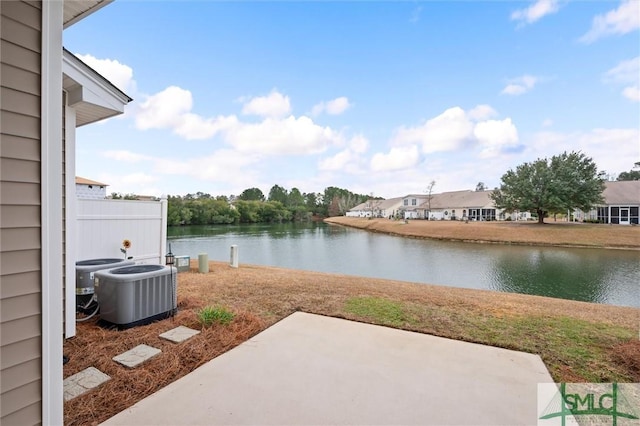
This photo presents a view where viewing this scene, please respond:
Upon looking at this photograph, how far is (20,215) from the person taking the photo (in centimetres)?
125

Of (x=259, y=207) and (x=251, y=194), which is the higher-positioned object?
(x=251, y=194)

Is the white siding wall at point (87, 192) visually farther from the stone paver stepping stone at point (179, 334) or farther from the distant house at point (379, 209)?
the distant house at point (379, 209)

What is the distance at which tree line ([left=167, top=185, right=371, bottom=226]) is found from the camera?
119 feet

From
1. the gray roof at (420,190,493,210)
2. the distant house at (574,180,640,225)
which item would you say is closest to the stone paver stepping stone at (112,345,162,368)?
the distant house at (574,180,640,225)

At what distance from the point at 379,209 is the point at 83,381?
48266 mm

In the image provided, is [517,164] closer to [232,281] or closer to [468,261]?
[468,261]

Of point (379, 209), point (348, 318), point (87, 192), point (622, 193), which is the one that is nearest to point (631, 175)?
point (622, 193)

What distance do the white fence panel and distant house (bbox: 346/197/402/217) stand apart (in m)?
41.4

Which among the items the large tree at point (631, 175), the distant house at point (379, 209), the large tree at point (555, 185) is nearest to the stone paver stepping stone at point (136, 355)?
the large tree at point (555, 185)

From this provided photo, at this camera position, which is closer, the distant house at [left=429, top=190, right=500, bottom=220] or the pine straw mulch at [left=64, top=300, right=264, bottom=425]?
the pine straw mulch at [left=64, top=300, right=264, bottom=425]

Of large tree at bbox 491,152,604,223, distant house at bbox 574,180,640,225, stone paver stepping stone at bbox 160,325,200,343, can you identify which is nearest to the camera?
stone paver stepping stone at bbox 160,325,200,343

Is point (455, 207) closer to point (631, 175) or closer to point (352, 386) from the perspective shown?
point (631, 175)

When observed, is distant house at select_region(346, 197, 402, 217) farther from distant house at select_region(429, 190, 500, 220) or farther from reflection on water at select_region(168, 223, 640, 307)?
→ reflection on water at select_region(168, 223, 640, 307)

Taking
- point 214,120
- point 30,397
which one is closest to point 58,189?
point 30,397
